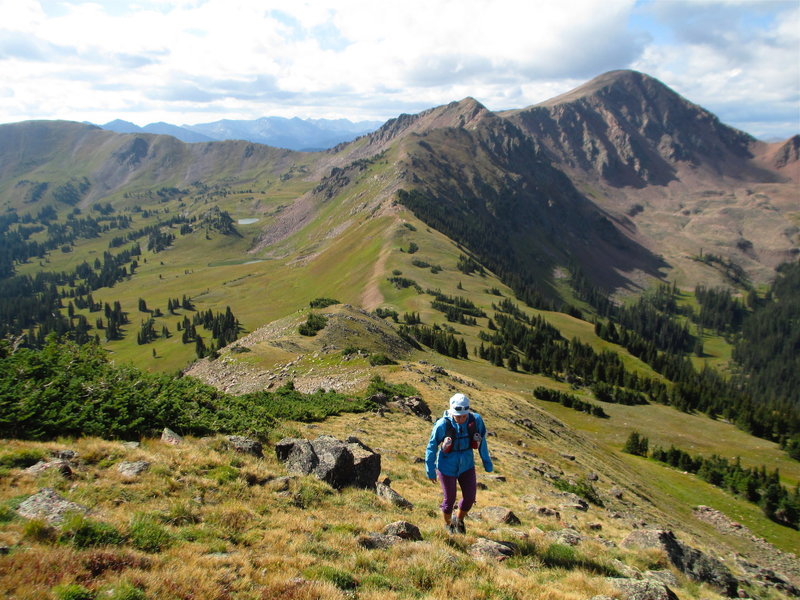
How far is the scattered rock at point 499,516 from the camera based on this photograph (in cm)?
1627

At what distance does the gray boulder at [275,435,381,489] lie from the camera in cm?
1603

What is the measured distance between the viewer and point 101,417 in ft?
50.4

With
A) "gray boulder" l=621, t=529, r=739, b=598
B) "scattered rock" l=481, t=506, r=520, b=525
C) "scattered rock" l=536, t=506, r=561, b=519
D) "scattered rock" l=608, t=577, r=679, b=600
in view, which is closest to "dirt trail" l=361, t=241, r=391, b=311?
"scattered rock" l=536, t=506, r=561, b=519

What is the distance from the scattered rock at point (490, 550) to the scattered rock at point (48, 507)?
32.1 feet

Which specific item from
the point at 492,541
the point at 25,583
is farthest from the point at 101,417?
the point at 492,541

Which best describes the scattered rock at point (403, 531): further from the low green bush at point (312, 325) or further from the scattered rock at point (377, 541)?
the low green bush at point (312, 325)

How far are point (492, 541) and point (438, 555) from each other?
2.47m

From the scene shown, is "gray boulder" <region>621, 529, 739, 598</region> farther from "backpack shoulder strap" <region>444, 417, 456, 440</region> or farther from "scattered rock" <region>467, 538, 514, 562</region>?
"backpack shoulder strap" <region>444, 417, 456, 440</region>

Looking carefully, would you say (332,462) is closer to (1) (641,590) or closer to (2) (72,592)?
(2) (72,592)

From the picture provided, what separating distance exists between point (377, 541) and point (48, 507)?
7.66 m

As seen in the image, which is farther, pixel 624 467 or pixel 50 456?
pixel 624 467

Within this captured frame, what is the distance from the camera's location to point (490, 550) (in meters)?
12.3

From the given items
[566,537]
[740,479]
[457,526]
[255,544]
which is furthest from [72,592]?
[740,479]

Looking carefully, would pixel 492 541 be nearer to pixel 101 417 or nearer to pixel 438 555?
pixel 438 555
